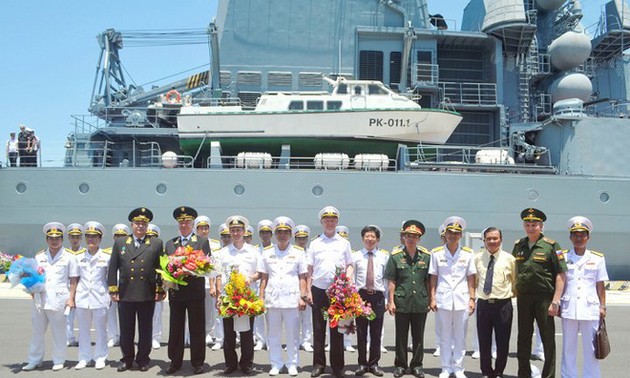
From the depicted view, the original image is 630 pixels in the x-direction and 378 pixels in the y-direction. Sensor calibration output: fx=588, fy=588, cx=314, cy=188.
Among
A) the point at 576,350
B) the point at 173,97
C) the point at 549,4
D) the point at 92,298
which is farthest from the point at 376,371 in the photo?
the point at 549,4

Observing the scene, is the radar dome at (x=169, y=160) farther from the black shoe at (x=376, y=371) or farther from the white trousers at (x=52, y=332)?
the black shoe at (x=376, y=371)

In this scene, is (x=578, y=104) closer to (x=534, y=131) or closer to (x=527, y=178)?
(x=534, y=131)

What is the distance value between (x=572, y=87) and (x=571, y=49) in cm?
154

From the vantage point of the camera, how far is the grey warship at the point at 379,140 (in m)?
16.6

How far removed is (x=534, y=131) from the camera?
1923 centimetres

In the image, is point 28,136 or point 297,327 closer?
point 297,327

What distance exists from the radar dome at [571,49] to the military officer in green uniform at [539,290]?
15.3 m

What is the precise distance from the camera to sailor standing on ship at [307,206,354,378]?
746 centimetres

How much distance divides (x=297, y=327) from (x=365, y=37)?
1429 cm

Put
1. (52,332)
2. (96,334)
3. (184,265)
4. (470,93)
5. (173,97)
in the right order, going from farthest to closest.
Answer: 1. (470,93)
2. (173,97)
3. (96,334)
4. (52,332)
5. (184,265)

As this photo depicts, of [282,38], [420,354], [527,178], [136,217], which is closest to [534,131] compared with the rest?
[527,178]

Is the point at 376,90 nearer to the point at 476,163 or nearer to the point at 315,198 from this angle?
the point at 476,163

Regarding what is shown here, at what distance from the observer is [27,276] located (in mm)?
7656

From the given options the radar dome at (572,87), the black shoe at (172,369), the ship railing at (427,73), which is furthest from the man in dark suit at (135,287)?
the radar dome at (572,87)
